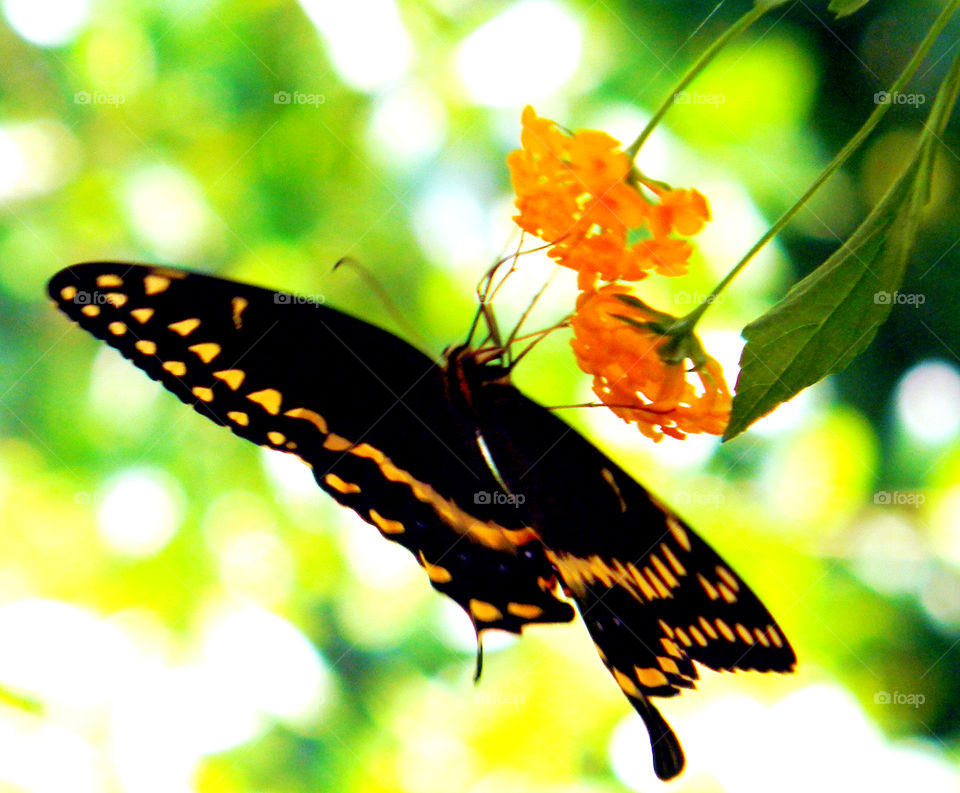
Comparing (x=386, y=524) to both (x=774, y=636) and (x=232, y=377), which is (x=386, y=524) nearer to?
(x=232, y=377)

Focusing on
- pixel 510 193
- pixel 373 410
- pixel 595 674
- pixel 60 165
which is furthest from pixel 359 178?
pixel 595 674

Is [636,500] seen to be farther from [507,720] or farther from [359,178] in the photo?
[359,178]

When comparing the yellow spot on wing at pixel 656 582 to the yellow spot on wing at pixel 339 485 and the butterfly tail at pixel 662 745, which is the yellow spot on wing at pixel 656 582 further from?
the yellow spot on wing at pixel 339 485

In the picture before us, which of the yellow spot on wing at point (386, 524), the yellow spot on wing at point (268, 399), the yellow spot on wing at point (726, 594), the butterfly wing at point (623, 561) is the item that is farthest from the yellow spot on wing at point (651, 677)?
the yellow spot on wing at point (268, 399)

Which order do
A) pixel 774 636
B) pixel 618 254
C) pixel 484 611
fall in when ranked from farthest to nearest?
pixel 484 611
pixel 774 636
pixel 618 254

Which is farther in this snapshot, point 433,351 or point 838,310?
point 433,351

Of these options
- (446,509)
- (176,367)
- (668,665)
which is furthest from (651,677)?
(176,367)
